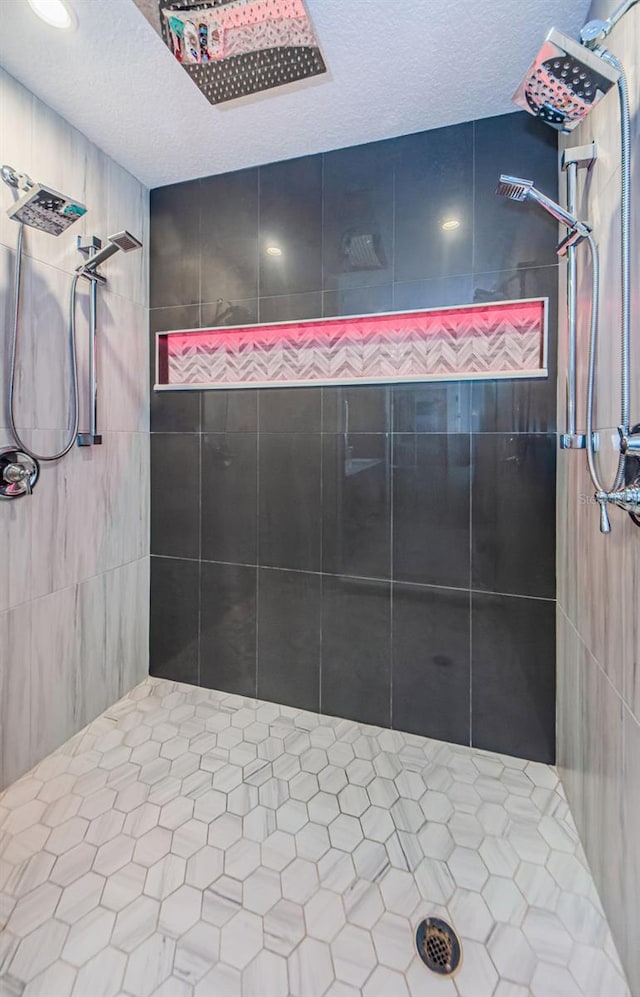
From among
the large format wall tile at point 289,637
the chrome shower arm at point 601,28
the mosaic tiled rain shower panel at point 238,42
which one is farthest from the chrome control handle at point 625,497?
the mosaic tiled rain shower panel at point 238,42

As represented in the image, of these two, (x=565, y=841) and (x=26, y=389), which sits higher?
(x=26, y=389)

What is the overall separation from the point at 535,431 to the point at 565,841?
134 centimetres

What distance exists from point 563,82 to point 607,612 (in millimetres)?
1255

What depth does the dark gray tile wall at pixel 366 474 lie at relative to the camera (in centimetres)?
166

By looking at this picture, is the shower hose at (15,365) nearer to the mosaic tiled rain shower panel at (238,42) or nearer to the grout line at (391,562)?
the mosaic tiled rain shower panel at (238,42)

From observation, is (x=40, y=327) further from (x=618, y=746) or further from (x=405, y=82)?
(x=618, y=746)

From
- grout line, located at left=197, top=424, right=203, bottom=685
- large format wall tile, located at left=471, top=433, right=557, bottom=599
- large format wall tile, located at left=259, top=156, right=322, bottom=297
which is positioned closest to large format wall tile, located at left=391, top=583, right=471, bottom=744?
large format wall tile, located at left=471, top=433, right=557, bottom=599

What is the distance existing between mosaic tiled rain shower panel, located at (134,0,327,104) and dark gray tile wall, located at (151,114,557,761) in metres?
0.44

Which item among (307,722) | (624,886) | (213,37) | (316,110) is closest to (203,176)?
(316,110)

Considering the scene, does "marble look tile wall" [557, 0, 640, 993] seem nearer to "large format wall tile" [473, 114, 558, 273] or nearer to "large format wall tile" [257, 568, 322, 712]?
"large format wall tile" [473, 114, 558, 273]

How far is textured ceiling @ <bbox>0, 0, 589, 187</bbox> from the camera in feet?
4.17

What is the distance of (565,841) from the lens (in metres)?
1.33

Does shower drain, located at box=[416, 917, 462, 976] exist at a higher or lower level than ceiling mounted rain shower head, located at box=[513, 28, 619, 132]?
lower

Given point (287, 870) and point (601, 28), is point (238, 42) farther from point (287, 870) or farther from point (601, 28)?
point (287, 870)
